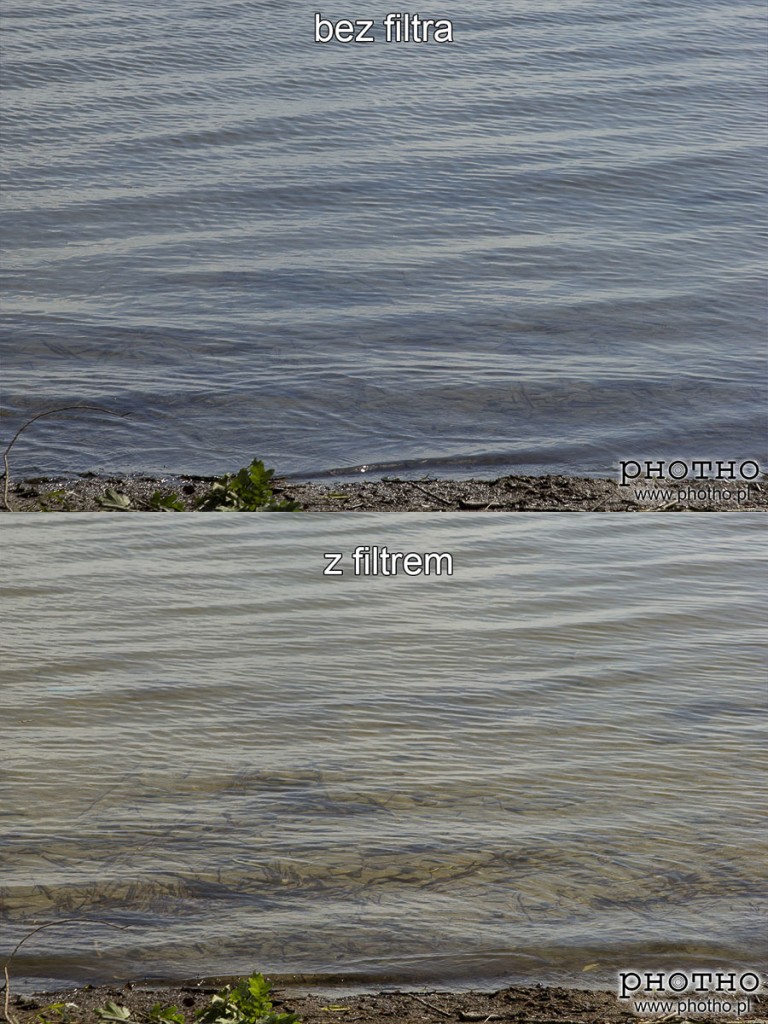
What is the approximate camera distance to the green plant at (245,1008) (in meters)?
2.48

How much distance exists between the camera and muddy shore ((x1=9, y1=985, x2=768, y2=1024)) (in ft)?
8.47

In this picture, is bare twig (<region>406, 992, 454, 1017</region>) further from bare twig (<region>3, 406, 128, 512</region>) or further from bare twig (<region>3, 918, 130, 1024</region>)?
bare twig (<region>3, 406, 128, 512</region>)

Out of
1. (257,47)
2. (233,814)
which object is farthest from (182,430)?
(257,47)

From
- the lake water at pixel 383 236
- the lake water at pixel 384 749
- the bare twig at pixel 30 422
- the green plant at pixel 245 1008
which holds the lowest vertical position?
the green plant at pixel 245 1008

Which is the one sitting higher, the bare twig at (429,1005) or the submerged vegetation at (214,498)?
the submerged vegetation at (214,498)

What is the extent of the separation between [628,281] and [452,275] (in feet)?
2.63

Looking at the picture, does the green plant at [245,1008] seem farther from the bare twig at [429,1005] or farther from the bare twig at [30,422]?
the bare twig at [30,422]

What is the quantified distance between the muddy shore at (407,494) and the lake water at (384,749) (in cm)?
13

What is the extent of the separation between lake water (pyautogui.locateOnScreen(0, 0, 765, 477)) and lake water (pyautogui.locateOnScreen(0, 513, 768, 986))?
37 centimetres

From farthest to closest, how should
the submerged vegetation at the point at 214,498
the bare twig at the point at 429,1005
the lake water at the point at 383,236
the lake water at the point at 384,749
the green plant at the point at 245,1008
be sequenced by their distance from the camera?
1. the lake water at the point at 383,236
2. the submerged vegetation at the point at 214,498
3. the lake water at the point at 384,749
4. the bare twig at the point at 429,1005
5. the green plant at the point at 245,1008

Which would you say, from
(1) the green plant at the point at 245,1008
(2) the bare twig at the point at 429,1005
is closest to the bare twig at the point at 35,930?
(1) the green plant at the point at 245,1008

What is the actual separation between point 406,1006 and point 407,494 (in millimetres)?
1853

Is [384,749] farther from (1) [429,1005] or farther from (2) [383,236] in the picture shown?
(2) [383,236]

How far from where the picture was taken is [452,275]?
5230 mm
